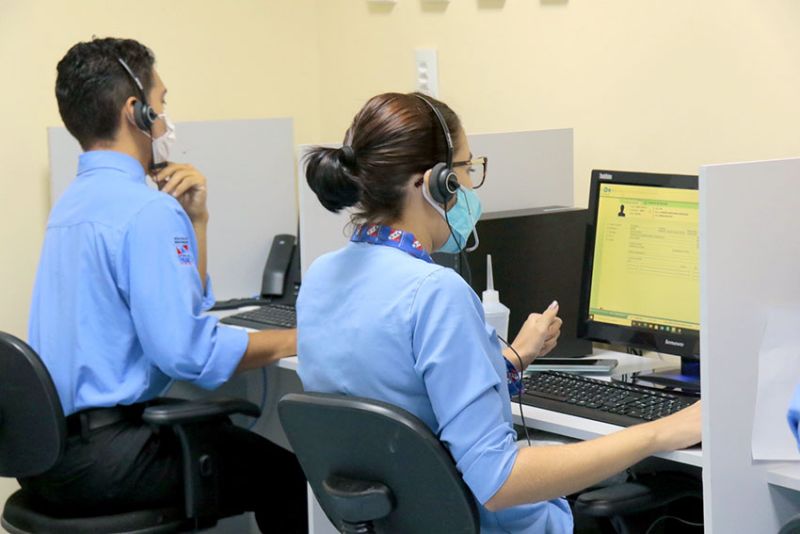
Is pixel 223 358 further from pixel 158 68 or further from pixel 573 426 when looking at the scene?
pixel 158 68

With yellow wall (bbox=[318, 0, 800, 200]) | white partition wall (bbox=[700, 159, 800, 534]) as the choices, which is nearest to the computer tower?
yellow wall (bbox=[318, 0, 800, 200])

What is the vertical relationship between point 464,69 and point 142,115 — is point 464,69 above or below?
above

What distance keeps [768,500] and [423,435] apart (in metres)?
0.59

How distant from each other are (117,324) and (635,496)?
1103 millimetres

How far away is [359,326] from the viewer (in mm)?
1608

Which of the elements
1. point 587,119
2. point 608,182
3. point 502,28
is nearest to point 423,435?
point 608,182

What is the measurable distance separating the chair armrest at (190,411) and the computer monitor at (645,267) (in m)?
0.74

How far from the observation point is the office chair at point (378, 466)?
1526mm

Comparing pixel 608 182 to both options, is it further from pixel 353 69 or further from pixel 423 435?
pixel 353 69

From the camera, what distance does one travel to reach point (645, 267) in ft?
7.22

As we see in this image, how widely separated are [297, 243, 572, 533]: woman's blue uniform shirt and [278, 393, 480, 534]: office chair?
0.04m

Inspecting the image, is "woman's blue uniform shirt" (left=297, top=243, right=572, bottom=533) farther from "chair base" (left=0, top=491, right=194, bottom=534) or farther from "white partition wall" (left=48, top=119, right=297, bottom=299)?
"white partition wall" (left=48, top=119, right=297, bottom=299)

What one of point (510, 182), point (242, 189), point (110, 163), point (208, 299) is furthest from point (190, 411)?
point (242, 189)

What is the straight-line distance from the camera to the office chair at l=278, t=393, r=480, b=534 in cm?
153
